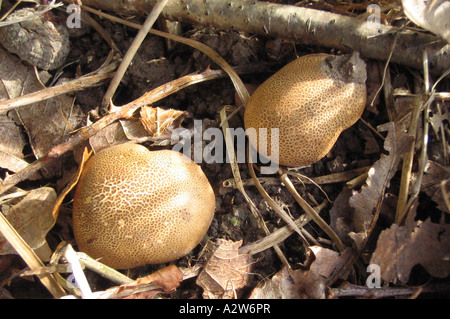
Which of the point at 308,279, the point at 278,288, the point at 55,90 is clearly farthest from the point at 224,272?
the point at 55,90

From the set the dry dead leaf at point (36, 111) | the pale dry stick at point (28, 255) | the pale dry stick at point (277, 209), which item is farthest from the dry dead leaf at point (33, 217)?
→ the pale dry stick at point (277, 209)

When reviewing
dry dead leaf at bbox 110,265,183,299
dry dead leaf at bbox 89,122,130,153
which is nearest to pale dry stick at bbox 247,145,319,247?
dry dead leaf at bbox 110,265,183,299

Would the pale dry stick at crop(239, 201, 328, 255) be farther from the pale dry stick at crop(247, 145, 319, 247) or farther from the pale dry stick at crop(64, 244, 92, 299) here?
the pale dry stick at crop(64, 244, 92, 299)

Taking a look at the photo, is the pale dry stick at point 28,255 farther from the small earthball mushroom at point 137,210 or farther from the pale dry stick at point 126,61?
the pale dry stick at point 126,61

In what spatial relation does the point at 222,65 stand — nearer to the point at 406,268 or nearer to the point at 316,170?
the point at 316,170

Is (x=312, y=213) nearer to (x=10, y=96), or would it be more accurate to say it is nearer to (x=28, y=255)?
(x=28, y=255)

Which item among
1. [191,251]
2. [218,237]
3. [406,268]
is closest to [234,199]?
[218,237]
